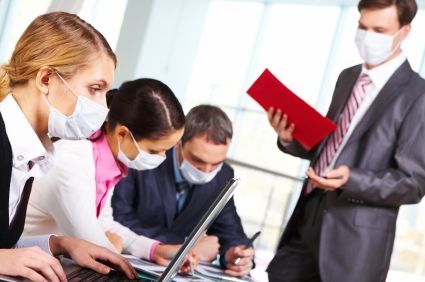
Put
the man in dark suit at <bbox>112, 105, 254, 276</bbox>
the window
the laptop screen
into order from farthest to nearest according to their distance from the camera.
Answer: the window, the man in dark suit at <bbox>112, 105, 254, 276</bbox>, the laptop screen

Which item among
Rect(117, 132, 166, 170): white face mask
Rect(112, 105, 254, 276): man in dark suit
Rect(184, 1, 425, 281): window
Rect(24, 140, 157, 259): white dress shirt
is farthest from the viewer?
Rect(184, 1, 425, 281): window

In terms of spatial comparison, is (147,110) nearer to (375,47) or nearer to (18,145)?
(18,145)

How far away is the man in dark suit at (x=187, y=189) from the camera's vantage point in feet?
7.43

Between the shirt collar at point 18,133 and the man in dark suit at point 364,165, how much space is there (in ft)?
3.00

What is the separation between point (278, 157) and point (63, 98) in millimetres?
5403

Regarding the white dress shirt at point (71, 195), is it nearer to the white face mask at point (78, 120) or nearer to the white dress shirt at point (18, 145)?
the white face mask at point (78, 120)

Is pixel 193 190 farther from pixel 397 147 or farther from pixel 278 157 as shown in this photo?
pixel 278 157

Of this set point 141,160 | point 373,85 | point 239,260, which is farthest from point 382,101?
point 141,160

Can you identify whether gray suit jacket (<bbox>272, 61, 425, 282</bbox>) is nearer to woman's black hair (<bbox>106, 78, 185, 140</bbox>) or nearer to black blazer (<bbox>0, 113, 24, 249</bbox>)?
woman's black hair (<bbox>106, 78, 185, 140</bbox>)

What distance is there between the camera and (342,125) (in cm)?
218

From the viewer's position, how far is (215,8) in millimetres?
5656

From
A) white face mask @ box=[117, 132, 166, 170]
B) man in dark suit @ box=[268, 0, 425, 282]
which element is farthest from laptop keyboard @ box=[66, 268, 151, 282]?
man in dark suit @ box=[268, 0, 425, 282]

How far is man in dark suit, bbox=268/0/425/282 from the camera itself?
196 centimetres

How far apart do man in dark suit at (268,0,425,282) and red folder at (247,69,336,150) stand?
5 centimetres
